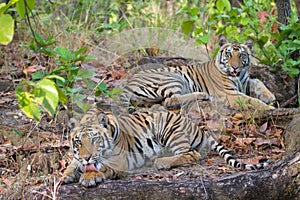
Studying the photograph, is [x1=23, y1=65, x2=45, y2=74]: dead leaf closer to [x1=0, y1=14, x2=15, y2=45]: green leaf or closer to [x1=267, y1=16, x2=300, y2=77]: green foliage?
[x1=267, y1=16, x2=300, y2=77]: green foliage

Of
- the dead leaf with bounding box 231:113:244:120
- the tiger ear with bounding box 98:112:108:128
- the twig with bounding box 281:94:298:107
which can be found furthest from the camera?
the twig with bounding box 281:94:298:107

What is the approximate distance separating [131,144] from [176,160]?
447 millimetres

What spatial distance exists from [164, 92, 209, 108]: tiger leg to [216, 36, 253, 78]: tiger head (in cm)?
60

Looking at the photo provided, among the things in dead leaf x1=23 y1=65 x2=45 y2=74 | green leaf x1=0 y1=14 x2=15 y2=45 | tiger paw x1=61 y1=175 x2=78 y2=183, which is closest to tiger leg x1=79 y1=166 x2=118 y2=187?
tiger paw x1=61 y1=175 x2=78 y2=183

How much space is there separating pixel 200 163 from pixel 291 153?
3.68ft

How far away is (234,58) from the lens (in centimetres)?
706

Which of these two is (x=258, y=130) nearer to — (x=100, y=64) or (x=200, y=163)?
(x=200, y=163)

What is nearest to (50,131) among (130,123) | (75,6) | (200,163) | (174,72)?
(130,123)

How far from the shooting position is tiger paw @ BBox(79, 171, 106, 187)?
4074 millimetres

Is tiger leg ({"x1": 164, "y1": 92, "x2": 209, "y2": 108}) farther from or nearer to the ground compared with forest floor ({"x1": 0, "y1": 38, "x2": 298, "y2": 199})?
farther from the ground

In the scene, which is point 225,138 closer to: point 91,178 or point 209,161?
point 209,161

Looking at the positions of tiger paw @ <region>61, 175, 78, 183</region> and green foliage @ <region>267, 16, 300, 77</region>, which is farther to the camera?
green foliage @ <region>267, 16, 300, 77</region>

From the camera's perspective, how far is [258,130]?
18.9 ft

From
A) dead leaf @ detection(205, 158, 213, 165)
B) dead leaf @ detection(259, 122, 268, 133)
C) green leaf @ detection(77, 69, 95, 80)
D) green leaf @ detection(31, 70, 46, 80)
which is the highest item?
green leaf @ detection(31, 70, 46, 80)
